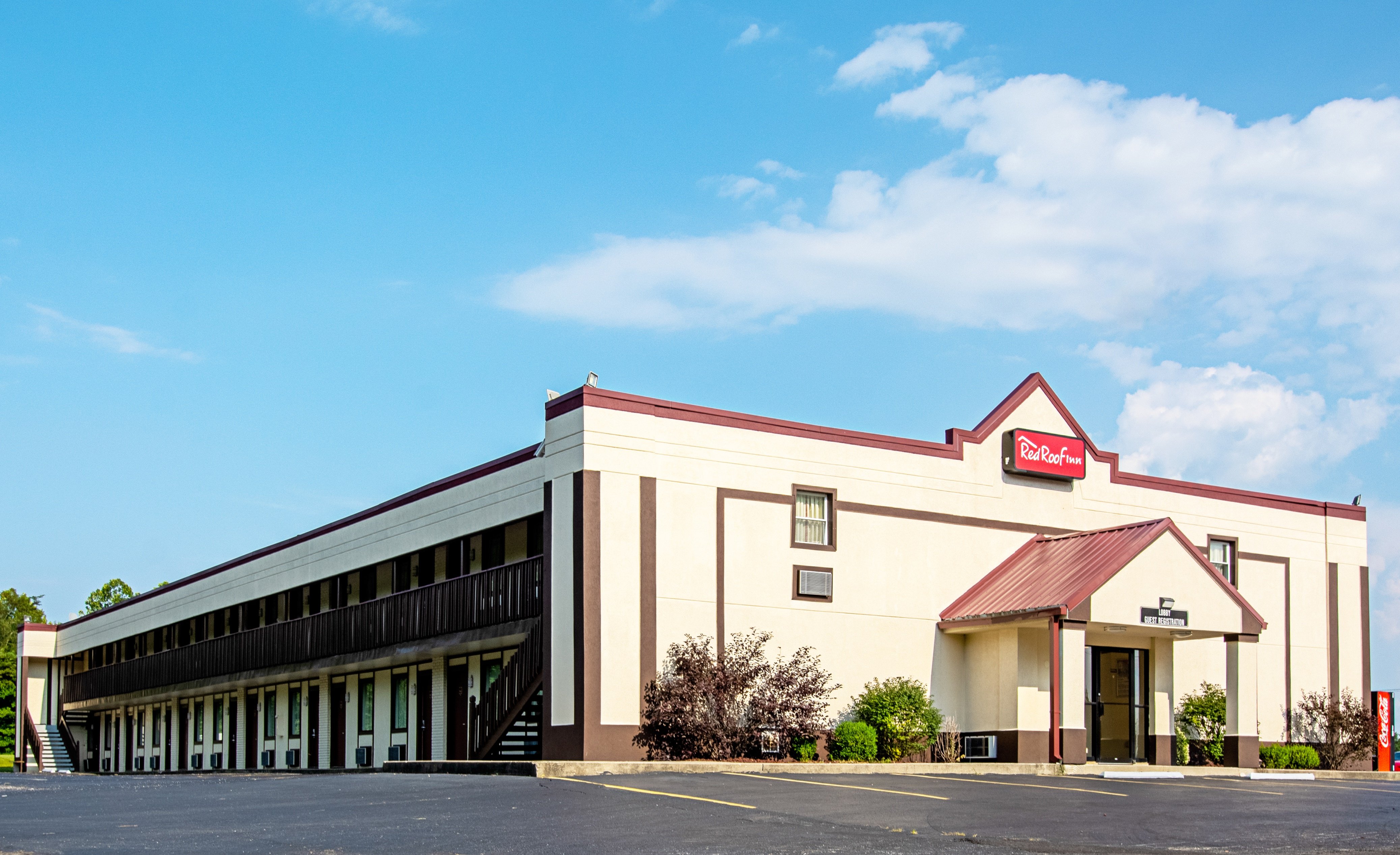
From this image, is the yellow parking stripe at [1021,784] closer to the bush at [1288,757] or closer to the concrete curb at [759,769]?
the concrete curb at [759,769]

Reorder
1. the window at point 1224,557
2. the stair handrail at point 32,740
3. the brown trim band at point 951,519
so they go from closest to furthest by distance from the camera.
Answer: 1. the brown trim band at point 951,519
2. the window at point 1224,557
3. the stair handrail at point 32,740

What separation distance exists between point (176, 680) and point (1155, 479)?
30.0 metres

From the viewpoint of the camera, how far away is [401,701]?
118 ft

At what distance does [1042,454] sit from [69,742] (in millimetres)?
44928

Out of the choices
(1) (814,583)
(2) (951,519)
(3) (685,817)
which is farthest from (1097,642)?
(3) (685,817)

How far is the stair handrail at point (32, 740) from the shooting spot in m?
60.7

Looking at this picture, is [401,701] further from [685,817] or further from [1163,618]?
[685,817]

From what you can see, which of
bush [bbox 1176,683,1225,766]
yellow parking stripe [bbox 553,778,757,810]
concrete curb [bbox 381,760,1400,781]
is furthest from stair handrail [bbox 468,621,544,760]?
bush [bbox 1176,683,1225,766]

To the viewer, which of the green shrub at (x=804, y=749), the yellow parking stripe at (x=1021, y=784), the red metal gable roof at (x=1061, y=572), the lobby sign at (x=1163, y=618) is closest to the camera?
the yellow parking stripe at (x=1021, y=784)

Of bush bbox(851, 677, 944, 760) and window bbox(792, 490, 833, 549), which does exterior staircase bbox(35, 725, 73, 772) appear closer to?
window bbox(792, 490, 833, 549)

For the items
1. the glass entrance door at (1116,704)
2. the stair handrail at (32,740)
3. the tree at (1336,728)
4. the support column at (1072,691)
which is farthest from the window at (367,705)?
the stair handrail at (32,740)

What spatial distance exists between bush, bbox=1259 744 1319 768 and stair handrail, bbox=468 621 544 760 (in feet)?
51.2

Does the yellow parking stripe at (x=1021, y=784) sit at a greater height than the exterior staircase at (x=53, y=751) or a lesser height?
greater

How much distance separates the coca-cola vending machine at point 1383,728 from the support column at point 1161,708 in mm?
6128
